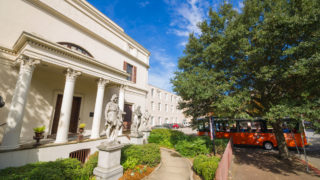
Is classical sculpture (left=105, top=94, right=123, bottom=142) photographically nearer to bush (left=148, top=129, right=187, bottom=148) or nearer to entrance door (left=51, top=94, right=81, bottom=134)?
entrance door (left=51, top=94, right=81, bottom=134)

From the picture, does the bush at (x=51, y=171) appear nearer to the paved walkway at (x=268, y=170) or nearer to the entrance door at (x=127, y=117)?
the paved walkway at (x=268, y=170)

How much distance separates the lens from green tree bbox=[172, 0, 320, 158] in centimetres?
540

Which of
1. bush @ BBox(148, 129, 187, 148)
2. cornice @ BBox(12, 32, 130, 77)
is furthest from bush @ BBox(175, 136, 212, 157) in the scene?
cornice @ BBox(12, 32, 130, 77)

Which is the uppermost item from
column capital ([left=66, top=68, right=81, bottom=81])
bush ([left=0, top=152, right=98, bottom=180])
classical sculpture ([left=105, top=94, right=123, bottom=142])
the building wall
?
the building wall

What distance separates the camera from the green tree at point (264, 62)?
17.7ft

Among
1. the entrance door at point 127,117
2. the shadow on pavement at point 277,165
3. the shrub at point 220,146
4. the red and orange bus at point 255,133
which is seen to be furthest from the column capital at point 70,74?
the shadow on pavement at point 277,165

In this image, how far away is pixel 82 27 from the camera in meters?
10.6

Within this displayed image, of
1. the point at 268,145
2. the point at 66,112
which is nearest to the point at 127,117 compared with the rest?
the point at 66,112

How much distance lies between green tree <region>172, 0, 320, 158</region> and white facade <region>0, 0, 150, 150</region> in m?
6.89

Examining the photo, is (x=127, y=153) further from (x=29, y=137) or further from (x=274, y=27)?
(x=274, y=27)

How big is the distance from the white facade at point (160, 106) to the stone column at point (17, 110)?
23136 millimetres

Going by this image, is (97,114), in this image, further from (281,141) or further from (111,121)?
(281,141)

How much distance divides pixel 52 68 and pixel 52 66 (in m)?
0.86

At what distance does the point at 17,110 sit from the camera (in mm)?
5758
